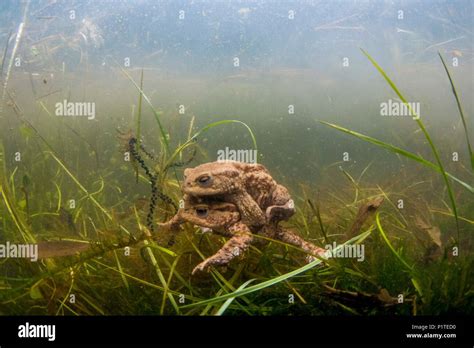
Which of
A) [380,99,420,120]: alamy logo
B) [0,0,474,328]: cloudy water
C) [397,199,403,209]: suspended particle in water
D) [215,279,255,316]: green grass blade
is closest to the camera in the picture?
[215,279,255,316]: green grass blade

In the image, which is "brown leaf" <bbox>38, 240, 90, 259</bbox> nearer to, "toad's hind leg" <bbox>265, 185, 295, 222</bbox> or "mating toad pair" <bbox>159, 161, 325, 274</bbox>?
"mating toad pair" <bbox>159, 161, 325, 274</bbox>

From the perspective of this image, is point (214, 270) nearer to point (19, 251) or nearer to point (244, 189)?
point (244, 189)

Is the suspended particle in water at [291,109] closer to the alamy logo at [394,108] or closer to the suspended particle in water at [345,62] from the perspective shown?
the suspended particle in water at [345,62]

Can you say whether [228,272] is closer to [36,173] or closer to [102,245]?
[102,245]

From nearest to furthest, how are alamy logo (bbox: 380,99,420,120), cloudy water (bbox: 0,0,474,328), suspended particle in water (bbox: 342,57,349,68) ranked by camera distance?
1. cloudy water (bbox: 0,0,474,328)
2. alamy logo (bbox: 380,99,420,120)
3. suspended particle in water (bbox: 342,57,349,68)

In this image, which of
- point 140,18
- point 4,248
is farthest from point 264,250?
point 140,18

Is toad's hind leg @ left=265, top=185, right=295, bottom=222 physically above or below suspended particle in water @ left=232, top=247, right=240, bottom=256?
above

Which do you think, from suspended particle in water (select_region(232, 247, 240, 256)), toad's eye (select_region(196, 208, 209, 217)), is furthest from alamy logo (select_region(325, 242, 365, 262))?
toad's eye (select_region(196, 208, 209, 217))
